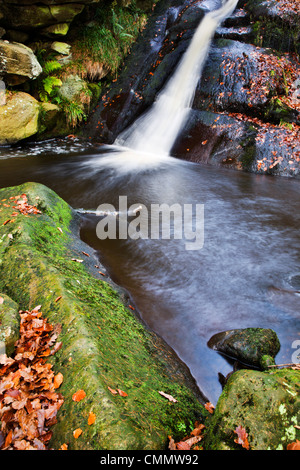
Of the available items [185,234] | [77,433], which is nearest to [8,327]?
[77,433]

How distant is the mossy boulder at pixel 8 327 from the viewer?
82.6 inches

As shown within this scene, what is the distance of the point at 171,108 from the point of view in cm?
1095

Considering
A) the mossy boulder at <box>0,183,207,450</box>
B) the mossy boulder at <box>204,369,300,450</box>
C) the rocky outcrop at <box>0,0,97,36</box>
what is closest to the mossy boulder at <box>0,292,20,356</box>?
the mossy boulder at <box>0,183,207,450</box>

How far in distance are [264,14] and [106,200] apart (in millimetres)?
10251

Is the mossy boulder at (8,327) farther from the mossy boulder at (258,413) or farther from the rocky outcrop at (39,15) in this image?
the rocky outcrop at (39,15)

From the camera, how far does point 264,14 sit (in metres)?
10.9

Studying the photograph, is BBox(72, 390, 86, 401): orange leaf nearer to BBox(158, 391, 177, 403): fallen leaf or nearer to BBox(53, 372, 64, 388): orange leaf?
BBox(53, 372, 64, 388): orange leaf

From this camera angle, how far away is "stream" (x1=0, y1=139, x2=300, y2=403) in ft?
11.7

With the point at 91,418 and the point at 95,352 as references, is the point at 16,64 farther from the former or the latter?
the point at 91,418

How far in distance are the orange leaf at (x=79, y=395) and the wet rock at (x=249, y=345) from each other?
1.85 meters

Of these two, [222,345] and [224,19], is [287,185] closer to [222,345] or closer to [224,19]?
[222,345]

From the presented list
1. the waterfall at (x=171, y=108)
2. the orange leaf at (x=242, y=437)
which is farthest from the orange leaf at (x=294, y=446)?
the waterfall at (x=171, y=108)

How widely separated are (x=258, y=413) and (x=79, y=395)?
1.11m

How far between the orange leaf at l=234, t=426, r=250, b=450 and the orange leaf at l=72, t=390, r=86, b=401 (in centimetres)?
95
